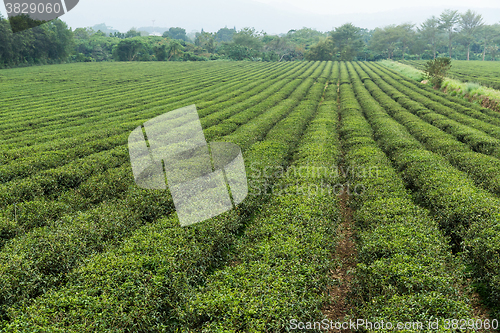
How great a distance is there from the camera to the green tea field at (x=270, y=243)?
217 inches

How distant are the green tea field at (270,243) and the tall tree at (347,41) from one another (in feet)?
303

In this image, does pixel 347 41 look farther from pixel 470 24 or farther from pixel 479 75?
pixel 479 75

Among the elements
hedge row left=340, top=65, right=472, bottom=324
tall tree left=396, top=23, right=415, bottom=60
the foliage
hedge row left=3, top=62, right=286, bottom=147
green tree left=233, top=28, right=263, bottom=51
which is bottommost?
hedge row left=340, top=65, right=472, bottom=324

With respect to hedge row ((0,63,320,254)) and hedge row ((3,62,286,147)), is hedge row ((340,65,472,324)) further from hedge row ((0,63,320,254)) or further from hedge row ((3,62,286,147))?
hedge row ((3,62,286,147))

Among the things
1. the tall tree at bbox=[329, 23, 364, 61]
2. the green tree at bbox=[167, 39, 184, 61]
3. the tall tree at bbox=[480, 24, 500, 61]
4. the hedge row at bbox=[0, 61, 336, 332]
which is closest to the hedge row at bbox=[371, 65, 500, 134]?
the hedge row at bbox=[0, 61, 336, 332]

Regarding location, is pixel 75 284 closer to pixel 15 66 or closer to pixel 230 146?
pixel 230 146

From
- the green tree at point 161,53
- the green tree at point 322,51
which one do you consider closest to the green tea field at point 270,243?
the green tree at point 322,51

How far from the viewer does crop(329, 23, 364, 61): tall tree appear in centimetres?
9726

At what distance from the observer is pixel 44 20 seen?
76812 mm

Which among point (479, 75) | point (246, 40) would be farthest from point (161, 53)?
point (479, 75)

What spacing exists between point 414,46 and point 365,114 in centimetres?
10139

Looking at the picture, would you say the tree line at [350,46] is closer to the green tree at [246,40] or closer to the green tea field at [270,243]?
the green tree at [246,40]

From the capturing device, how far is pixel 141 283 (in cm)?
604

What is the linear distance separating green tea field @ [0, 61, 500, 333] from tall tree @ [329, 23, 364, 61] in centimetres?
9224
